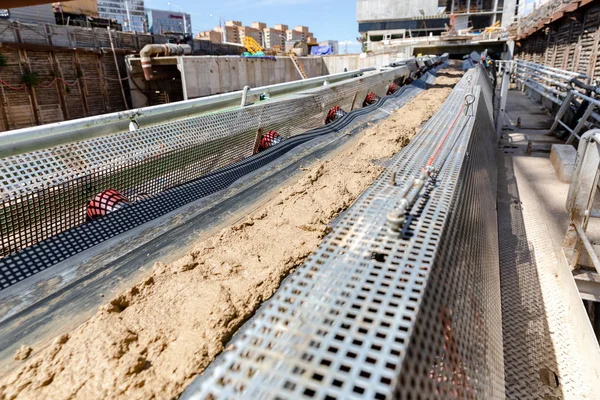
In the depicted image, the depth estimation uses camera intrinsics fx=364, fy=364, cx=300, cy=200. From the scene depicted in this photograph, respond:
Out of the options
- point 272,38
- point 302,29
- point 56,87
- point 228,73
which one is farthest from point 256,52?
point 302,29

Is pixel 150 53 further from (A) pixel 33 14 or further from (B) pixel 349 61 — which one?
(B) pixel 349 61

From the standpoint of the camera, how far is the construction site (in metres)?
1.28

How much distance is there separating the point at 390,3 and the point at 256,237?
6682cm

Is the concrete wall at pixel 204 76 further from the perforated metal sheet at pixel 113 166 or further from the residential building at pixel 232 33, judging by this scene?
the residential building at pixel 232 33

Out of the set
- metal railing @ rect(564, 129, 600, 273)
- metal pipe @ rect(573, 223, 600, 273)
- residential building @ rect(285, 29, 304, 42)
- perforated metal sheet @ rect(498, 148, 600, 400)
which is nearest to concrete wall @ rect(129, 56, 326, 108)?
A: perforated metal sheet @ rect(498, 148, 600, 400)

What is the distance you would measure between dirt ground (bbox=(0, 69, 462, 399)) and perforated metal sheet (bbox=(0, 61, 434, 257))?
1124 millimetres

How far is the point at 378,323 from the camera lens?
4.10 ft

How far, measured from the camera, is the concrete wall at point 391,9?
2276 inches

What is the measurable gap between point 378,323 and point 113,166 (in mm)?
2657

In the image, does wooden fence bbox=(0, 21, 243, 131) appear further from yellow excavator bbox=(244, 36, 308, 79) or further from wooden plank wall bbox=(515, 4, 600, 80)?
wooden plank wall bbox=(515, 4, 600, 80)

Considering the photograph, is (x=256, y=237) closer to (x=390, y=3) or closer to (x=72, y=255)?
(x=72, y=255)

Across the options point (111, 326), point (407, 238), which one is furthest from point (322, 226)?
→ point (111, 326)

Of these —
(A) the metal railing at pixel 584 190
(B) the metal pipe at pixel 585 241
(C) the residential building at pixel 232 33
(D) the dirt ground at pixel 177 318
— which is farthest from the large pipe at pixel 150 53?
(C) the residential building at pixel 232 33

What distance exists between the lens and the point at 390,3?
59062mm
